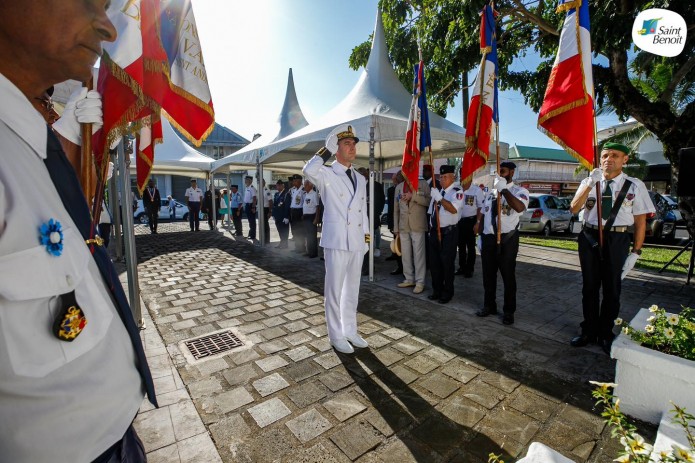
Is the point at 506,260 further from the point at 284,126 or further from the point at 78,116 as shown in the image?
the point at 284,126

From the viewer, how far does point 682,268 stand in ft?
24.5

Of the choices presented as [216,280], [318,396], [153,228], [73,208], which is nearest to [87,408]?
[73,208]

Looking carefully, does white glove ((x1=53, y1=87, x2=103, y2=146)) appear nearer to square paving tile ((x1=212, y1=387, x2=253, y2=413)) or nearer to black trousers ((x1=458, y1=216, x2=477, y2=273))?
square paving tile ((x1=212, y1=387, x2=253, y2=413))

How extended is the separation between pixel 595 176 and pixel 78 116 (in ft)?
14.1

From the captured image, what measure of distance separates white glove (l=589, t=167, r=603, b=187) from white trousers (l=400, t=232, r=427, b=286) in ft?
8.46

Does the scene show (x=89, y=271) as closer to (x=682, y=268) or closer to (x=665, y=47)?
(x=665, y=47)

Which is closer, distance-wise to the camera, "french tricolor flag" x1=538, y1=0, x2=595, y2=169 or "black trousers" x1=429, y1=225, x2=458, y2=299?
"french tricolor flag" x1=538, y1=0, x2=595, y2=169

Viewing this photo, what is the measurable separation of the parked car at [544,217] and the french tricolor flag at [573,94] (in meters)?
10.9

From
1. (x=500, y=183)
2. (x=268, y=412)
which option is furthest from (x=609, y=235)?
(x=268, y=412)

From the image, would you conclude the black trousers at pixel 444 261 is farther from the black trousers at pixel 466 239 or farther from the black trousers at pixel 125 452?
the black trousers at pixel 125 452

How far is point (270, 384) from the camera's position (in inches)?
113

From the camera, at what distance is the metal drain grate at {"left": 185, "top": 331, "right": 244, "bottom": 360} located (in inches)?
137

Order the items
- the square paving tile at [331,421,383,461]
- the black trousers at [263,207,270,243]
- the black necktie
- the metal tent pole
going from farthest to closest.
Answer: the black trousers at [263,207,270,243] → the metal tent pole → the square paving tile at [331,421,383,461] → the black necktie

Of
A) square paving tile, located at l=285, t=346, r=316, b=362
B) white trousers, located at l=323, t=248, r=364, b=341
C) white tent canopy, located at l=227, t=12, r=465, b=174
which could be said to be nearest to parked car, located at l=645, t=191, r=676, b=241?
white tent canopy, located at l=227, t=12, r=465, b=174
